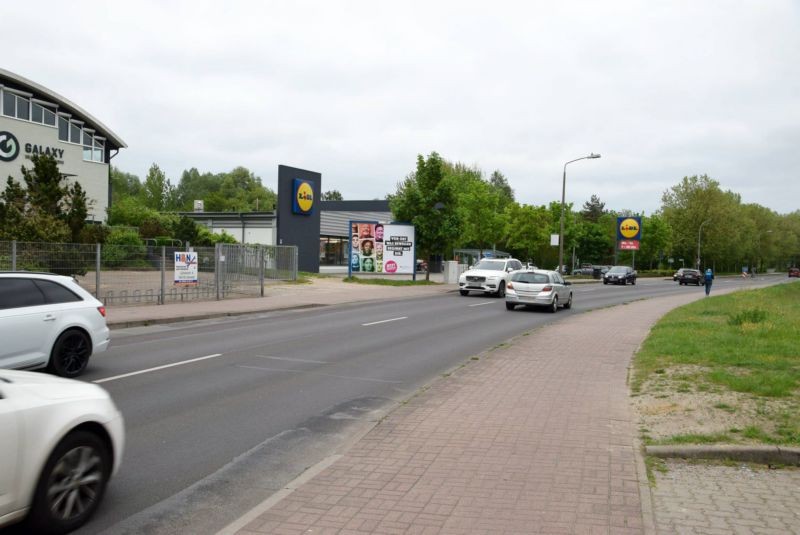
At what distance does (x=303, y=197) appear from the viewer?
4359 centimetres

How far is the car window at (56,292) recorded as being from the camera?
355 inches

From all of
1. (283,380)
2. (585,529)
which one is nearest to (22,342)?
(283,380)

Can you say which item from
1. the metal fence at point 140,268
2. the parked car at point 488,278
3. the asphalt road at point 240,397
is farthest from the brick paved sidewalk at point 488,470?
the parked car at point 488,278

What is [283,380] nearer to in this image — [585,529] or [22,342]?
[22,342]

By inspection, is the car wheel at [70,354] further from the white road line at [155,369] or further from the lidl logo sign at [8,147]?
the lidl logo sign at [8,147]

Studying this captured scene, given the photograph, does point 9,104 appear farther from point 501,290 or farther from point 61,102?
point 501,290

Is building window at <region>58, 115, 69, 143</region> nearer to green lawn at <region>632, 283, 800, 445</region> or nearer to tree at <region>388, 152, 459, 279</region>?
tree at <region>388, 152, 459, 279</region>

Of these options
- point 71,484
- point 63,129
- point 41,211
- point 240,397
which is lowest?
point 240,397

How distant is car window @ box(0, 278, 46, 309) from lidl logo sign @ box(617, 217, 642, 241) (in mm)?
74108

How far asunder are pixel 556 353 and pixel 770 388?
4.63m

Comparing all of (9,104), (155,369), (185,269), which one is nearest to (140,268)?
(185,269)

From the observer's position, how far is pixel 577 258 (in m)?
81.2

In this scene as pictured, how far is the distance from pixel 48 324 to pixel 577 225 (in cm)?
7147

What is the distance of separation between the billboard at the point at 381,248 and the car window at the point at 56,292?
92.8 ft
